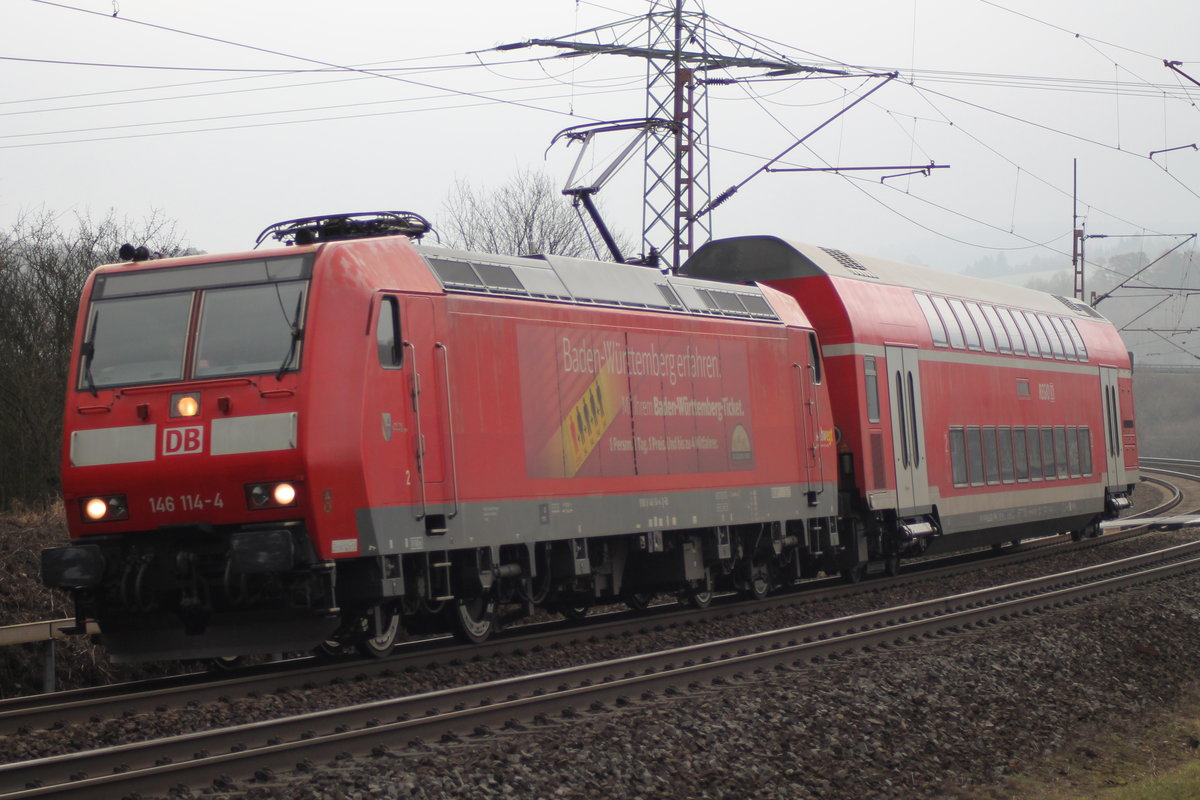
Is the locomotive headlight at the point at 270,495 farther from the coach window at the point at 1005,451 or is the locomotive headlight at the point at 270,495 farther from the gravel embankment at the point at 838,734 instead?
the coach window at the point at 1005,451

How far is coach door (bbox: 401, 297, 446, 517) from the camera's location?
11992 mm

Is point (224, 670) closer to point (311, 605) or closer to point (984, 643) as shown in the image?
point (311, 605)

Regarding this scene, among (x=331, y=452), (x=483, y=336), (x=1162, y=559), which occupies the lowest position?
(x=1162, y=559)

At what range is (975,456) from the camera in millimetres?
22516

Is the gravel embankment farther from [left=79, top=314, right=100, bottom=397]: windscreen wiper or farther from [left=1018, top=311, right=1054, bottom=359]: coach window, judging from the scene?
[left=1018, top=311, right=1054, bottom=359]: coach window

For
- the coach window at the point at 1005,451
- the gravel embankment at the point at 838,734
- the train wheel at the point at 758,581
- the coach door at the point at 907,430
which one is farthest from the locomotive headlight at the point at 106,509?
the coach window at the point at 1005,451

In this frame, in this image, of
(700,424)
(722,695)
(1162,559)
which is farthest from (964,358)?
(722,695)

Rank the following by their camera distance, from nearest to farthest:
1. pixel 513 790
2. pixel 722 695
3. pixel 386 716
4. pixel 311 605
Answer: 1. pixel 513 790
2. pixel 386 716
3. pixel 722 695
4. pixel 311 605

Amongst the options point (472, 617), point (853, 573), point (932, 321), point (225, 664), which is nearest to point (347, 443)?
point (225, 664)

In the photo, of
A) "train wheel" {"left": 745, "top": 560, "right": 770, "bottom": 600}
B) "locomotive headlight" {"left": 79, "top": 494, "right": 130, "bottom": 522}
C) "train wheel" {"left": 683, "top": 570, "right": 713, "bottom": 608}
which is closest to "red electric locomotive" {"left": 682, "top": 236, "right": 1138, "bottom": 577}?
"train wheel" {"left": 745, "top": 560, "right": 770, "bottom": 600}

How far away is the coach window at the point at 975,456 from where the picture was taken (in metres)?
22.3

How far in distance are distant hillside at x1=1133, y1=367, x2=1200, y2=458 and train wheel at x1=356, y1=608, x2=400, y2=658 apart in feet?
316

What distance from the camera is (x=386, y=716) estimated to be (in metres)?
9.26

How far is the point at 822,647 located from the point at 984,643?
1575 mm
